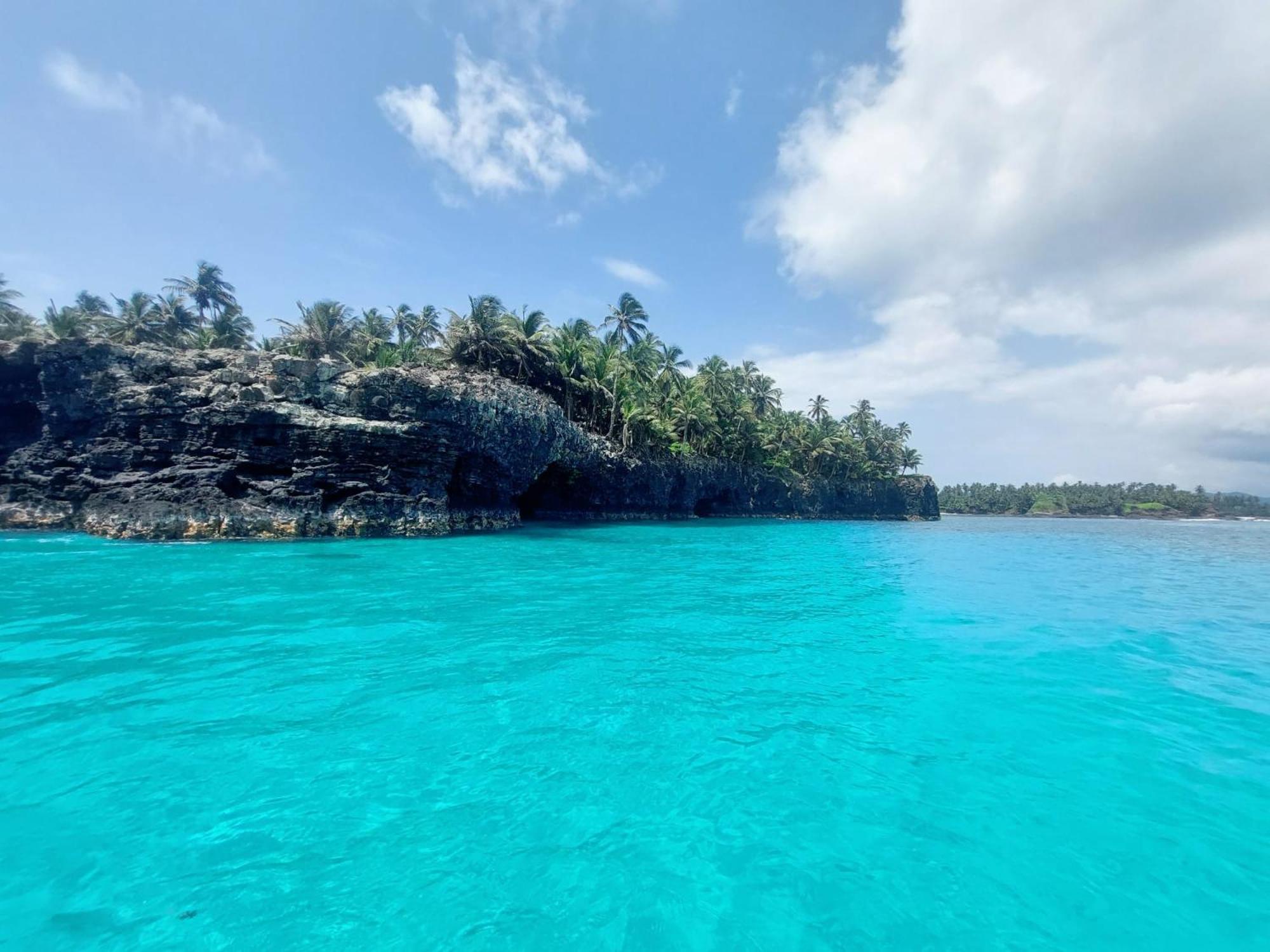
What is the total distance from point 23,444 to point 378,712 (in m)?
35.9

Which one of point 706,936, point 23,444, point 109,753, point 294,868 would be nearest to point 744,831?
point 706,936

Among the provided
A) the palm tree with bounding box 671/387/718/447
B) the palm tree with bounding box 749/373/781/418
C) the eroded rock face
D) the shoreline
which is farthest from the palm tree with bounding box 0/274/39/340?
the shoreline

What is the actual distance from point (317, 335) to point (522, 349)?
796 inches

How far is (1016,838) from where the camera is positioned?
4102 millimetres

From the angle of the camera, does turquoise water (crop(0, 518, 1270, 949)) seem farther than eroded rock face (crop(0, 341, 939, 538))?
No

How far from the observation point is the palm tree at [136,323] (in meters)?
40.3

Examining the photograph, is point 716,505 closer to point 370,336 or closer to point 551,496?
point 551,496

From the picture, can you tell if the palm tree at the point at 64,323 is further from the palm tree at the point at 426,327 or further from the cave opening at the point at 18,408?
the palm tree at the point at 426,327

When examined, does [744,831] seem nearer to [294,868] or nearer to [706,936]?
[706,936]

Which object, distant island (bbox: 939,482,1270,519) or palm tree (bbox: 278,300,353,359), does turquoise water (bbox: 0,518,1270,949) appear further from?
A: distant island (bbox: 939,482,1270,519)

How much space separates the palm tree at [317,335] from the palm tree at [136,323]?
10.8 meters

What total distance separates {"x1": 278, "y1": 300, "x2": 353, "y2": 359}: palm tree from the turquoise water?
36.2 m

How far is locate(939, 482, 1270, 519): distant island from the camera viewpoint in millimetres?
112000

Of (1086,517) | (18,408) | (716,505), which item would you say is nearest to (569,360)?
(716,505)
